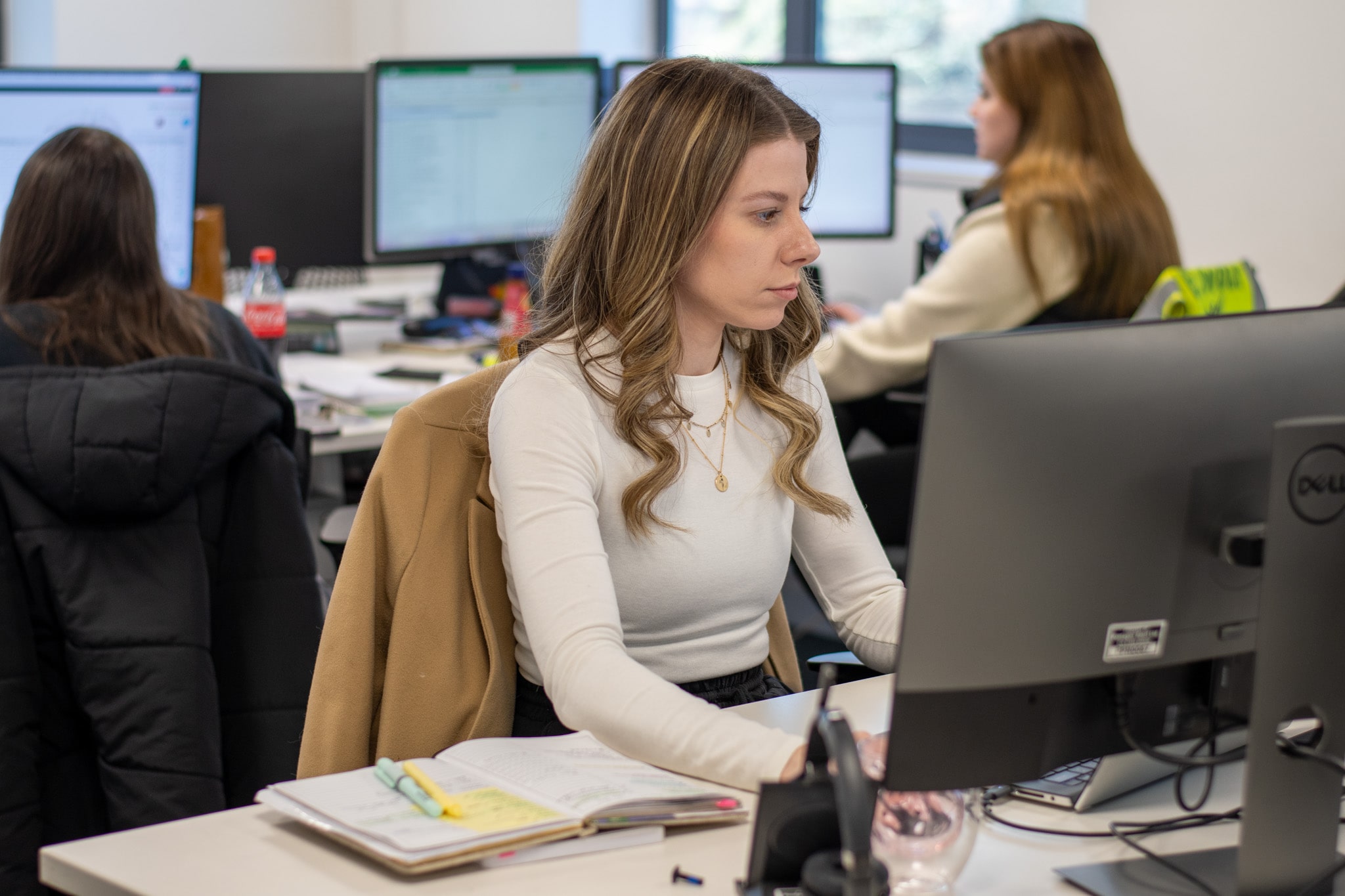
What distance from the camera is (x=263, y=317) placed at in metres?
2.63

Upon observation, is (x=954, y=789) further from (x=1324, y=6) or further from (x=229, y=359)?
(x=1324, y=6)

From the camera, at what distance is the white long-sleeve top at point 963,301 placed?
109 inches

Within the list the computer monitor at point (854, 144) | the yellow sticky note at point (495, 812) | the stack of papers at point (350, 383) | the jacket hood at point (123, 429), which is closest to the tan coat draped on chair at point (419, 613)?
the yellow sticky note at point (495, 812)

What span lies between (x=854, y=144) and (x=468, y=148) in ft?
2.96

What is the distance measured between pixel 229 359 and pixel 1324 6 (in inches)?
85.7

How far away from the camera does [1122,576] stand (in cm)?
98

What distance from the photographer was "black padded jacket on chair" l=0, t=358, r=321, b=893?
66.2 inches


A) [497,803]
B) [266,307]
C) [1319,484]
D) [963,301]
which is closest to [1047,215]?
[963,301]

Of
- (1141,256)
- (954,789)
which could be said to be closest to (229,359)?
(954,789)

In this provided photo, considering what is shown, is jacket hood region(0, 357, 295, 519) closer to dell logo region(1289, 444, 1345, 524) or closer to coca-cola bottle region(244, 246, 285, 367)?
coca-cola bottle region(244, 246, 285, 367)

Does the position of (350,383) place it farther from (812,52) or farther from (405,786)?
(812,52)

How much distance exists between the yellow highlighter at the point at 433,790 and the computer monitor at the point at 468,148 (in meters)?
1.91

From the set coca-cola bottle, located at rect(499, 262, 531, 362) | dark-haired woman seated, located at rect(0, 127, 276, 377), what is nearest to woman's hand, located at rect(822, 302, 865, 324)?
coca-cola bottle, located at rect(499, 262, 531, 362)

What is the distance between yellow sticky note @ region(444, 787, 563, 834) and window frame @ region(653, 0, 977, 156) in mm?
3030
